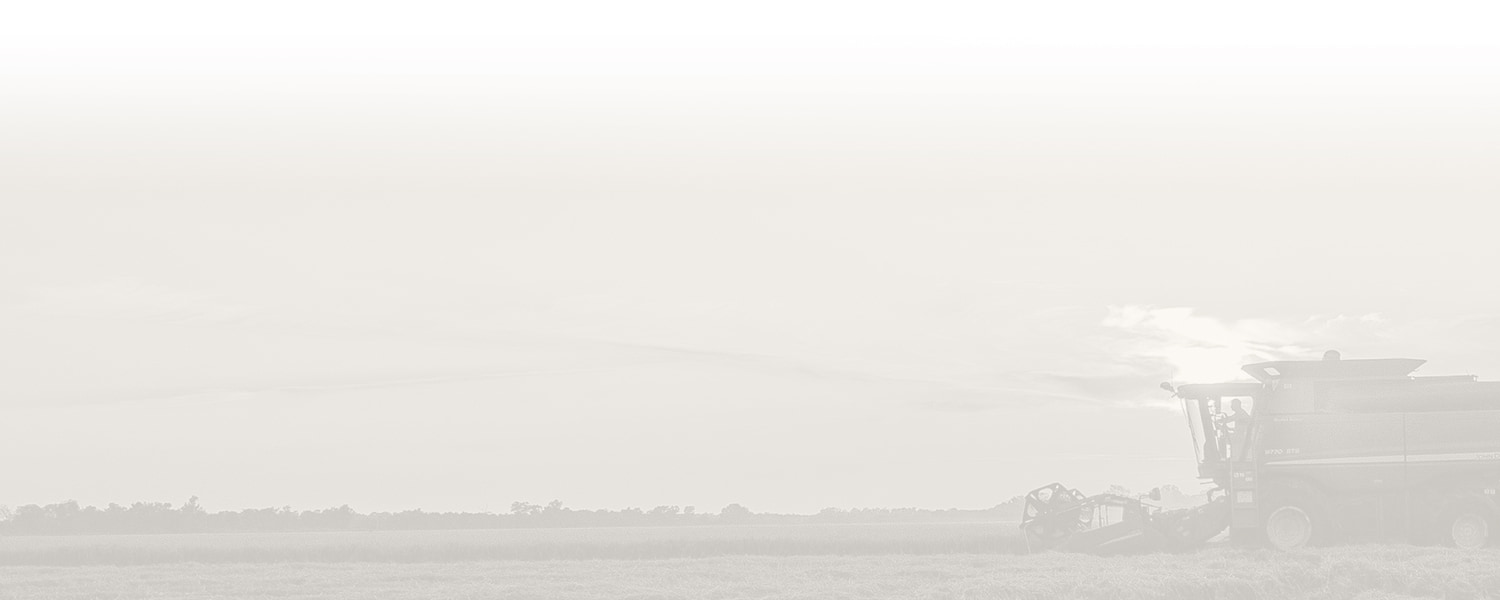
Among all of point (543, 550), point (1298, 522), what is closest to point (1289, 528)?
point (1298, 522)

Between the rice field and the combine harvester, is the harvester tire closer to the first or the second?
the combine harvester

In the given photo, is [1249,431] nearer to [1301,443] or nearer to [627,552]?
[1301,443]

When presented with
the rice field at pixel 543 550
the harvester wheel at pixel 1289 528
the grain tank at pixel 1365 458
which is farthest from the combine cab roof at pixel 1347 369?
the rice field at pixel 543 550

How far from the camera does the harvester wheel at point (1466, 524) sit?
1938 centimetres

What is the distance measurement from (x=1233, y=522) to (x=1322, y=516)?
1144 mm

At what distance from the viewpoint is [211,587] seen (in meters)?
15.9

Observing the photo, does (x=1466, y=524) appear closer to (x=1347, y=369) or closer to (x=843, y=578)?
(x=1347, y=369)

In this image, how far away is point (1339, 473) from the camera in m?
20.2

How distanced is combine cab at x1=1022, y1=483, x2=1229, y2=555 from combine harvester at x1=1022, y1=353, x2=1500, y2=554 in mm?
19

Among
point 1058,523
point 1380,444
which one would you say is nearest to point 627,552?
point 1058,523

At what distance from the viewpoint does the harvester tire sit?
783 inches

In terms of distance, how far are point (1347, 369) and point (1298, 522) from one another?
7.52 feet

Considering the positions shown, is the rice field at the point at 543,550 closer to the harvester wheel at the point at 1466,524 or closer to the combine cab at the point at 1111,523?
the combine cab at the point at 1111,523

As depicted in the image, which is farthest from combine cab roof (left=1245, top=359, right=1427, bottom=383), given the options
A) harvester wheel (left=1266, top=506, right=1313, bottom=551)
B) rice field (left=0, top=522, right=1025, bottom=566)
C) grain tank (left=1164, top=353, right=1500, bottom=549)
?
rice field (left=0, top=522, right=1025, bottom=566)
